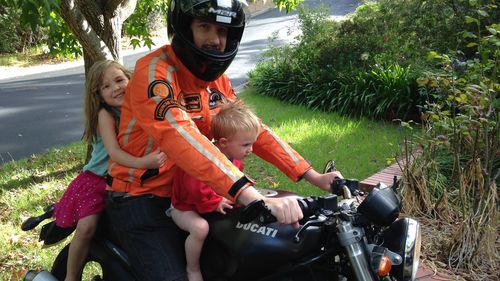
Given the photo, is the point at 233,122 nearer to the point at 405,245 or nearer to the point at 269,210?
the point at 269,210

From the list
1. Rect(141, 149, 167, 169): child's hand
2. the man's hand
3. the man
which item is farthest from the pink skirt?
the man's hand

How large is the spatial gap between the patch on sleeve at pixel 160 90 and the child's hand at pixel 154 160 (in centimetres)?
32

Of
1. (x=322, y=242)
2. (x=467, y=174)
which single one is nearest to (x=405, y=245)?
Result: (x=322, y=242)

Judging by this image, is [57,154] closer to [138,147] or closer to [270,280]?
[138,147]

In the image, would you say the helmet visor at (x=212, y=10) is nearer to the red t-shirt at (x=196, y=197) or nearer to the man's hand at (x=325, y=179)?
the red t-shirt at (x=196, y=197)

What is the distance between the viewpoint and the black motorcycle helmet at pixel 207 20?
225cm

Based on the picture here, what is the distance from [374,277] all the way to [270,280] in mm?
471

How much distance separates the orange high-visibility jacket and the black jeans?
72 mm

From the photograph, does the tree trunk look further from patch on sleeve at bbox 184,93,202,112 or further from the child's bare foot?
the child's bare foot

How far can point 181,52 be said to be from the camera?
2402 millimetres

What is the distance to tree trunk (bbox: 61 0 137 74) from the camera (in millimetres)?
5520

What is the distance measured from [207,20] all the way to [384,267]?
1.24 metres

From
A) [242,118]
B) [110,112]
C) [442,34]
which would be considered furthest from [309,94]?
[242,118]

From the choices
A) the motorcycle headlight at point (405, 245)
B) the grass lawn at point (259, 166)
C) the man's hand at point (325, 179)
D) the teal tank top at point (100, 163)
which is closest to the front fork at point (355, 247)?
the motorcycle headlight at point (405, 245)
